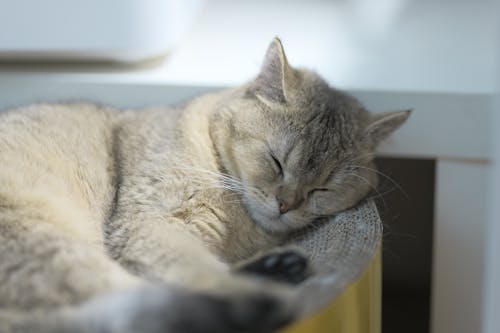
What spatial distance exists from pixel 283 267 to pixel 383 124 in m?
0.49

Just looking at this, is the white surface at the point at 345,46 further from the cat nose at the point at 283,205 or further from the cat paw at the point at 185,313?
the cat paw at the point at 185,313

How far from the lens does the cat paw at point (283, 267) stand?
1.16m

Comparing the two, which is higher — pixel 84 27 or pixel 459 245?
pixel 84 27

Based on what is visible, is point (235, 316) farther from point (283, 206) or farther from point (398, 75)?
point (398, 75)

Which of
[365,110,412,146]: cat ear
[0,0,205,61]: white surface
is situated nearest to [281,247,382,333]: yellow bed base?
[365,110,412,146]: cat ear

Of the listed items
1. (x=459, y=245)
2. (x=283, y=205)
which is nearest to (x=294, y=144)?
(x=283, y=205)

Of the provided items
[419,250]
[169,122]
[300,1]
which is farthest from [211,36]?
[419,250]

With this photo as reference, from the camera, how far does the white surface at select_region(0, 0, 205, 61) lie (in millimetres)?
1715

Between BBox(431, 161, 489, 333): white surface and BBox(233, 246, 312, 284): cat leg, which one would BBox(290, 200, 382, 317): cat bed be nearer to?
BBox(233, 246, 312, 284): cat leg

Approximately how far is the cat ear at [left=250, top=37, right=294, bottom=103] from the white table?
0.26 meters

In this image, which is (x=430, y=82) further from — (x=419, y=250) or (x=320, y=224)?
(x=419, y=250)

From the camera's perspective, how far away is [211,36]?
2072 mm

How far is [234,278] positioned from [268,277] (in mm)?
76

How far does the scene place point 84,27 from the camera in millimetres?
1730
